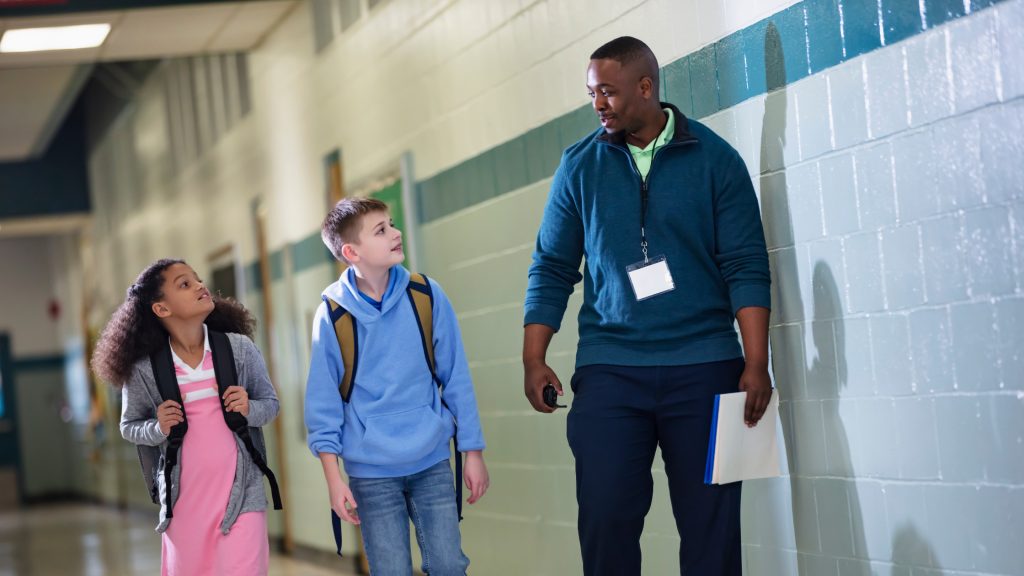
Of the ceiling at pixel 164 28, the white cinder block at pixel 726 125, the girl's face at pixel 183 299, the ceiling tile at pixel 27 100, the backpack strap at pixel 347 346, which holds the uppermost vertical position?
the ceiling tile at pixel 27 100

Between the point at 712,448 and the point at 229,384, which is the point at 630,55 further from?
the point at 229,384

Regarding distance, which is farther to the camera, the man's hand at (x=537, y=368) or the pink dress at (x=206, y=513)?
the pink dress at (x=206, y=513)

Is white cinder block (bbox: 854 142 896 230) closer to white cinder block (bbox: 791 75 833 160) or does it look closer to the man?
white cinder block (bbox: 791 75 833 160)

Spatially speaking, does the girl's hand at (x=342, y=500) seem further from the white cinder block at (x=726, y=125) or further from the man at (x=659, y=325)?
the white cinder block at (x=726, y=125)

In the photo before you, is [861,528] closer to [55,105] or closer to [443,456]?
[443,456]

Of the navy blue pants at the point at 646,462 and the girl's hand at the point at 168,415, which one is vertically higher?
the girl's hand at the point at 168,415

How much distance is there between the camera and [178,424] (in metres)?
2.76

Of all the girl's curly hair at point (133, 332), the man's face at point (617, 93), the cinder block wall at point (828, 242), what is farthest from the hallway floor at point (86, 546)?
the man's face at point (617, 93)

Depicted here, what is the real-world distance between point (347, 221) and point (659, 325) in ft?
2.81

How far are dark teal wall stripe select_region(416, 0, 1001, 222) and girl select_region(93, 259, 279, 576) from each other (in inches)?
50.4

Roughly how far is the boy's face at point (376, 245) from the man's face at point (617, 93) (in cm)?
61

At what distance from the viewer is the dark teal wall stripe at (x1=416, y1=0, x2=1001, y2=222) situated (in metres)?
2.21

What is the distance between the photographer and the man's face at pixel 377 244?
2602mm

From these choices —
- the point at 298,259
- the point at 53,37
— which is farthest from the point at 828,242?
the point at 53,37
